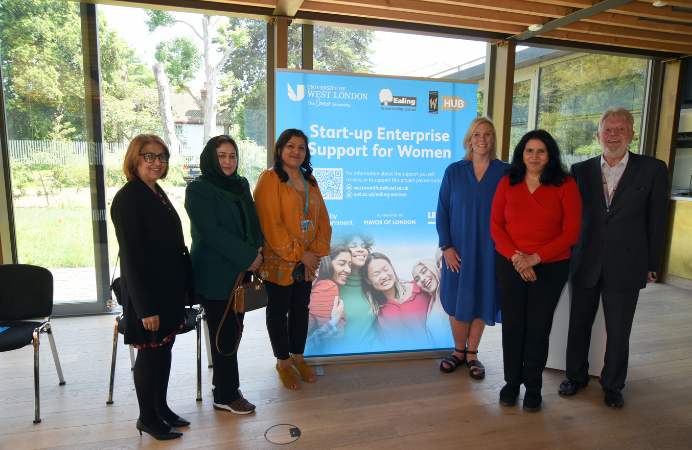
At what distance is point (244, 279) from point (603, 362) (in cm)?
247

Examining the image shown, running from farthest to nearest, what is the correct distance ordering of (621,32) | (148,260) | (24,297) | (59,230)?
(621,32), (59,230), (24,297), (148,260)

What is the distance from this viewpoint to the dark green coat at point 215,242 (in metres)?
2.20

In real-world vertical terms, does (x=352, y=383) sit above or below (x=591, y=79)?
below

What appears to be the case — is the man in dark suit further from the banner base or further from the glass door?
the glass door

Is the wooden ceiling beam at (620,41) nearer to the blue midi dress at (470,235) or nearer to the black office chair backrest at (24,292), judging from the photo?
the blue midi dress at (470,235)

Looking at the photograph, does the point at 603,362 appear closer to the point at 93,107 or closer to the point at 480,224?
the point at 480,224

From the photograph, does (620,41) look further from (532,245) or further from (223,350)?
(223,350)

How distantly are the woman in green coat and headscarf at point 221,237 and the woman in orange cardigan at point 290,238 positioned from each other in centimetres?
14

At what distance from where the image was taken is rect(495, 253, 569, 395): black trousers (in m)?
2.39

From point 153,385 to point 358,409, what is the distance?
3.71 feet

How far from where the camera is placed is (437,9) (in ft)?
11.9

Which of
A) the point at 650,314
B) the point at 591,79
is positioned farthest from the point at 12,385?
the point at 591,79

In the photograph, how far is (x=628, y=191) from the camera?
2.46 m

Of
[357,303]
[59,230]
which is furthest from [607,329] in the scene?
[59,230]
